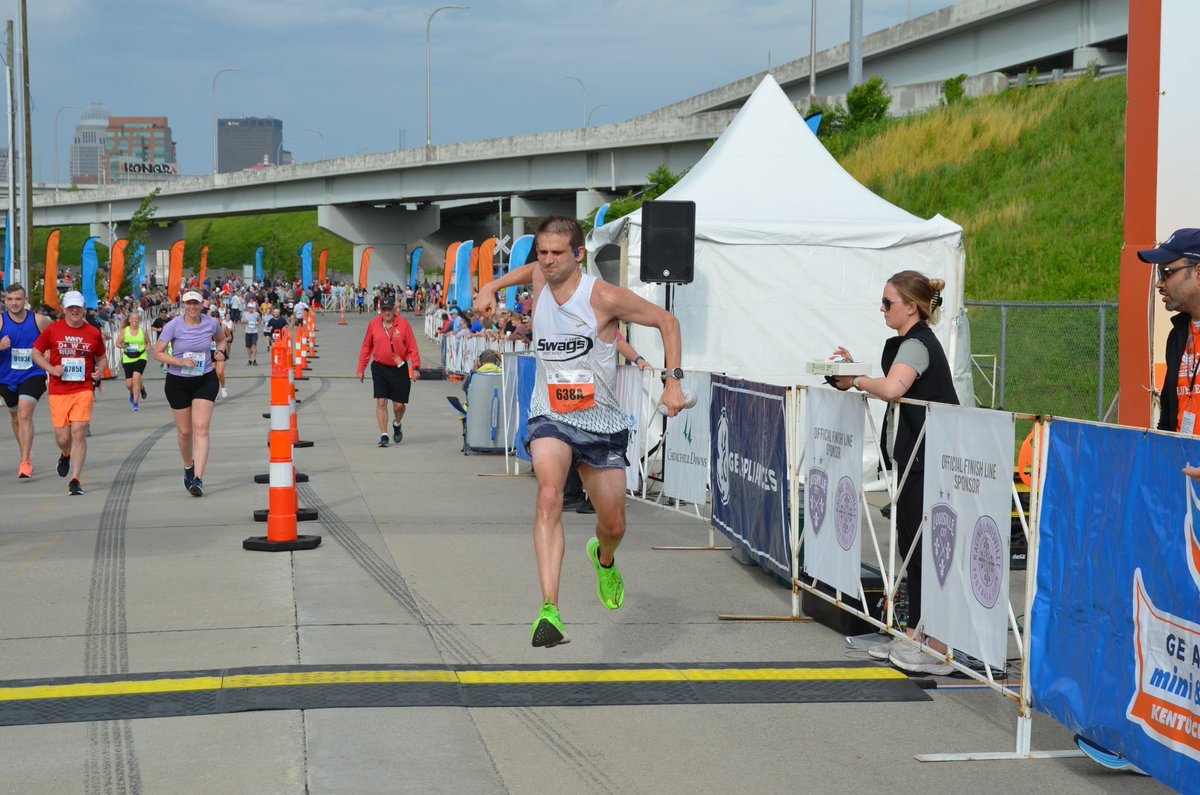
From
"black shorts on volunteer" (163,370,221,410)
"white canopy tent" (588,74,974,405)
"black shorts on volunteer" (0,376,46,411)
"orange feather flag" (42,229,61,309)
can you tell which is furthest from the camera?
"orange feather flag" (42,229,61,309)

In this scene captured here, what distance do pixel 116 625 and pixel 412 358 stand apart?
35.9 ft

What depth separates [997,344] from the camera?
25.9m

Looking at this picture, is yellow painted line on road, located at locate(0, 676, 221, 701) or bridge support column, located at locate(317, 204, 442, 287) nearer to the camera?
yellow painted line on road, located at locate(0, 676, 221, 701)

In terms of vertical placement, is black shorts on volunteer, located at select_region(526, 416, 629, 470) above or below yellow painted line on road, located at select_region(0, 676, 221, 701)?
above

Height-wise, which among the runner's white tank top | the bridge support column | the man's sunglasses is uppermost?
the bridge support column

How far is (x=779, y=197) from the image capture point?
15539mm

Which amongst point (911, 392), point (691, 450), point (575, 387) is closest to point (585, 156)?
point (691, 450)

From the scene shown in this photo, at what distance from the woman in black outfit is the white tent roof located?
7.60m

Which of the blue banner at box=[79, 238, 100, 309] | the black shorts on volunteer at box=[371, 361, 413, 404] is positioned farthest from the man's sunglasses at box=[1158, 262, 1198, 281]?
the blue banner at box=[79, 238, 100, 309]

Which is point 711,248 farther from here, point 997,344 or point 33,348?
point 997,344

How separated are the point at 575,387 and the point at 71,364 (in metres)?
8.57

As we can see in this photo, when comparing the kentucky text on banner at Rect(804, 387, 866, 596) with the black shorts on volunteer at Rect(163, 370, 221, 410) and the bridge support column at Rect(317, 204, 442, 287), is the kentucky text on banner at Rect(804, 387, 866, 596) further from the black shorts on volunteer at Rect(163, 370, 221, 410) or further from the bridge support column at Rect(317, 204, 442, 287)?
the bridge support column at Rect(317, 204, 442, 287)

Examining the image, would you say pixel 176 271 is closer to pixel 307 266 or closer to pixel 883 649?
pixel 307 266

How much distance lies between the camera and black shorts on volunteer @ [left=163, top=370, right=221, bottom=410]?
1266 cm
